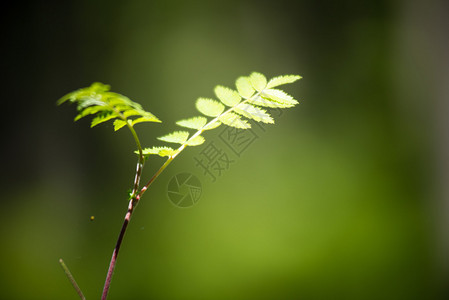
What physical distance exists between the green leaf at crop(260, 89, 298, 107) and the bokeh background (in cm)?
58

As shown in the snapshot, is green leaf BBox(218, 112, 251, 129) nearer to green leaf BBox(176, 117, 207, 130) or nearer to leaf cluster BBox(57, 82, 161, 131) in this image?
green leaf BBox(176, 117, 207, 130)

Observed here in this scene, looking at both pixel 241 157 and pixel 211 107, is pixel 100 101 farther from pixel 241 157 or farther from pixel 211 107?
pixel 241 157

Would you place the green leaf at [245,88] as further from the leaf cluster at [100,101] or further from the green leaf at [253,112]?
the leaf cluster at [100,101]

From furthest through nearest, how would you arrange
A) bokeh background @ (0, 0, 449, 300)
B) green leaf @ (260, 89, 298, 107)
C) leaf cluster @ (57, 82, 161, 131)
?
bokeh background @ (0, 0, 449, 300), green leaf @ (260, 89, 298, 107), leaf cluster @ (57, 82, 161, 131)

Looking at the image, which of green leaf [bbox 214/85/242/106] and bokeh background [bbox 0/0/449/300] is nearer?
green leaf [bbox 214/85/242/106]

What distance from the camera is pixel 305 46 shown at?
49.6 inches

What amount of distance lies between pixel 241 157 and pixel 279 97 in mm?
640

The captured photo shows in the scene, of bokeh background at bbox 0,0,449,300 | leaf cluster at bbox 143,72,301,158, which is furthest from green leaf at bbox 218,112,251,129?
bokeh background at bbox 0,0,449,300

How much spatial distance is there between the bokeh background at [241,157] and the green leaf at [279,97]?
578 millimetres

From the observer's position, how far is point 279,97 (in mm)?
595

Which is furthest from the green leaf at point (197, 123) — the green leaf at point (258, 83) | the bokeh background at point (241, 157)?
the bokeh background at point (241, 157)

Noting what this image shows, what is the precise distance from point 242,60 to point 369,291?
1049 millimetres

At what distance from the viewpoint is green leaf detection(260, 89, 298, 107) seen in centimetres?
59

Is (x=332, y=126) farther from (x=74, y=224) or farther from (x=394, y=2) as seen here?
(x=74, y=224)
